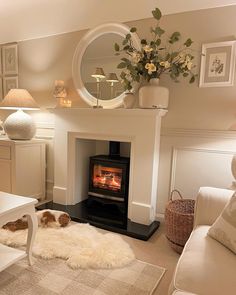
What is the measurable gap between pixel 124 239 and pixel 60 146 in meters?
1.39

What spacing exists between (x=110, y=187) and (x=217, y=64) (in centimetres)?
173

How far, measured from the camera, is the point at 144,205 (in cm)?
246

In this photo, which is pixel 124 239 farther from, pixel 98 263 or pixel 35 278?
pixel 35 278

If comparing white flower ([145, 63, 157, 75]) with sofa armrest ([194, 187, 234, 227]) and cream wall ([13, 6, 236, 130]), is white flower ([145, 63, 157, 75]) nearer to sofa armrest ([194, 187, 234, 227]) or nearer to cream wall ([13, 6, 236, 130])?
cream wall ([13, 6, 236, 130])

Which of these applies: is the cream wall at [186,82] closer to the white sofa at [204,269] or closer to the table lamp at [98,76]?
the table lamp at [98,76]

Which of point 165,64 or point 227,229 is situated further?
point 165,64

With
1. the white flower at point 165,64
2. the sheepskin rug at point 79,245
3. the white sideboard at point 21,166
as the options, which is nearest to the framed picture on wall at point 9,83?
the white sideboard at point 21,166

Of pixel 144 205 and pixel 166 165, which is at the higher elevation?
pixel 166 165

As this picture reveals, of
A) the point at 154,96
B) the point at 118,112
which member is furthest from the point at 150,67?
the point at 118,112

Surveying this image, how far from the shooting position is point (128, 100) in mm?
2475

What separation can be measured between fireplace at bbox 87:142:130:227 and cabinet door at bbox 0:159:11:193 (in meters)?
0.98

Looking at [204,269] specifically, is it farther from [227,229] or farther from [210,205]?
[210,205]

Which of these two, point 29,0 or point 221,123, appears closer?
point 221,123

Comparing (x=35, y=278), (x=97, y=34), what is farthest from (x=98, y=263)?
(x=97, y=34)
